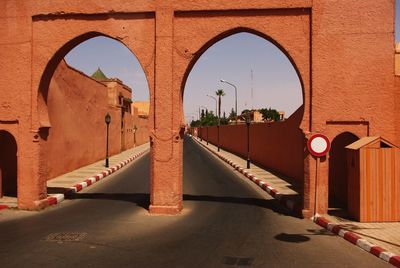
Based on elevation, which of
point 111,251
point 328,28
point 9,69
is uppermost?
point 328,28

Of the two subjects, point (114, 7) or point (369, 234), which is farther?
point (114, 7)

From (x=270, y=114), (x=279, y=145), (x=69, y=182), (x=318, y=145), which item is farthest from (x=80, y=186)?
(x=270, y=114)

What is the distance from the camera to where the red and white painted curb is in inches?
269

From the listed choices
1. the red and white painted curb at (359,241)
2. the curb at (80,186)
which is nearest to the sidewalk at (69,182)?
the curb at (80,186)

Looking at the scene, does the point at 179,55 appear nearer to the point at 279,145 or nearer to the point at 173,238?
the point at 173,238

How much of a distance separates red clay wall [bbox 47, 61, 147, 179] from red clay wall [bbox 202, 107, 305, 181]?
33.3 feet

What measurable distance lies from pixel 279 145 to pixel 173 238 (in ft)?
45.5

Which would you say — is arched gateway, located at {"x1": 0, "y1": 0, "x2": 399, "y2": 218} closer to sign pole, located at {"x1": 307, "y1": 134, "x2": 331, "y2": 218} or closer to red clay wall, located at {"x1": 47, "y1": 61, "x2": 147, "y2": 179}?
sign pole, located at {"x1": 307, "y1": 134, "x2": 331, "y2": 218}

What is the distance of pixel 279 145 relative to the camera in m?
21.5

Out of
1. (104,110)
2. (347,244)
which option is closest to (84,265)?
(347,244)

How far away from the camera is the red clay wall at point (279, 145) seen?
17.9 metres

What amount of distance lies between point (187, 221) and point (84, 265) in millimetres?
3895

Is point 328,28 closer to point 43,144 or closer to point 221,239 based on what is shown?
point 221,239

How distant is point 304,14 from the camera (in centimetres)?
1088
